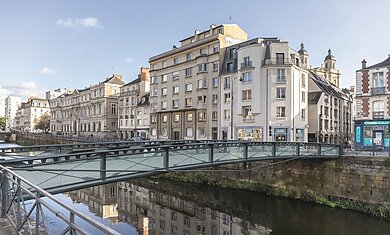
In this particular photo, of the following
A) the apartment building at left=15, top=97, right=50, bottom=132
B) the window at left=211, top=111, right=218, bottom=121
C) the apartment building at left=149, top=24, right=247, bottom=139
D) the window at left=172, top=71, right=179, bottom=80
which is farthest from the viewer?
the apartment building at left=15, top=97, right=50, bottom=132

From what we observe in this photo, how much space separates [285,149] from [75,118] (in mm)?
67732

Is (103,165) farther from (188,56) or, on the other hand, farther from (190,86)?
(188,56)

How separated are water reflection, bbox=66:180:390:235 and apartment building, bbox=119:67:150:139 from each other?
28288mm

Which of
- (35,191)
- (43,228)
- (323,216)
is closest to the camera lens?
(35,191)

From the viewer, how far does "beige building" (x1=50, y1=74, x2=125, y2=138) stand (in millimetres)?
61000

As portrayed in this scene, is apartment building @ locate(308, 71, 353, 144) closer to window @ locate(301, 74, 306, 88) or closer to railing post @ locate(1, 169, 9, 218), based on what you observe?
window @ locate(301, 74, 306, 88)

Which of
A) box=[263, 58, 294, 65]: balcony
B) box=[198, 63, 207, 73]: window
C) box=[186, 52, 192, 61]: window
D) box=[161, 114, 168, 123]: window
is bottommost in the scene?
box=[161, 114, 168, 123]: window

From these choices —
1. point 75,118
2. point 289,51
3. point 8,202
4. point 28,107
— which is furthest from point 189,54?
point 28,107

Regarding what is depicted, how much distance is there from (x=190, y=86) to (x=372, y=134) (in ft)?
69.1

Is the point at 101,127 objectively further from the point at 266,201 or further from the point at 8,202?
the point at 8,202

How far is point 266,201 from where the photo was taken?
62.8 feet

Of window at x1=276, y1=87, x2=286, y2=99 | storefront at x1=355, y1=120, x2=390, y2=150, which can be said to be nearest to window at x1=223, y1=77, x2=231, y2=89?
window at x1=276, y1=87, x2=286, y2=99

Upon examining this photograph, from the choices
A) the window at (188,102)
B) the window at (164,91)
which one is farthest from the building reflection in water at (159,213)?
the window at (164,91)

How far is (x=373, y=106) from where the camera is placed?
25594 millimetres
